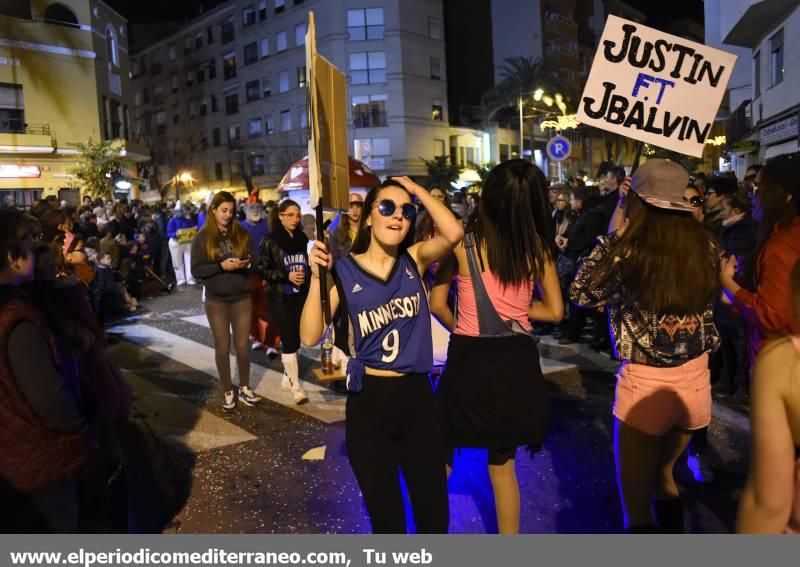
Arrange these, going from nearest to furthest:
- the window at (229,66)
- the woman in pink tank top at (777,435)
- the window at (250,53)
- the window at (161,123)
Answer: the woman in pink tank top at (777,435) < the window at (250,53) < the window at (229,66) < the window at (161,123)

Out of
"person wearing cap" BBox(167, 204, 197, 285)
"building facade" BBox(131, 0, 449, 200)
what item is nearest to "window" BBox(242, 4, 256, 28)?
"building facade" BBox(131, 0, 449, 200)

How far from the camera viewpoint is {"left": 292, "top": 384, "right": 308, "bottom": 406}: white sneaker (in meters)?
6.69

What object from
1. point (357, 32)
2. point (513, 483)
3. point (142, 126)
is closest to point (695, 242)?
point (513, 483)

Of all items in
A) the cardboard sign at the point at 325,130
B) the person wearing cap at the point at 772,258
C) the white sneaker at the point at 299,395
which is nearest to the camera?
the cardboard sign at the point at 325,130

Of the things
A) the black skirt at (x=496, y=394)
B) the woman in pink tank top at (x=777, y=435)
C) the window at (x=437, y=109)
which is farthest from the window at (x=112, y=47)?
the woman in pink tank top at (x=777, y=435)

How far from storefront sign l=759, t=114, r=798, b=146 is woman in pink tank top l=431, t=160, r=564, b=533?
17.7m

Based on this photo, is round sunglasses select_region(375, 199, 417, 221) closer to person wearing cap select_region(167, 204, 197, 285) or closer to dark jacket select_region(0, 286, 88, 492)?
dark jacket select_region(0, 286, 88, 492)

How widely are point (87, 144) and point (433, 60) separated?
2704 centimetres

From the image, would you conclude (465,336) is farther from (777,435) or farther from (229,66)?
(229,66)

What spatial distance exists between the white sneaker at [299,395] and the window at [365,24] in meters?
46.5

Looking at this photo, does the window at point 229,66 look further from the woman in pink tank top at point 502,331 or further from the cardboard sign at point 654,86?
the woman in pink tank top at point 502,331

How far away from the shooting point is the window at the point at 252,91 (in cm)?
5578

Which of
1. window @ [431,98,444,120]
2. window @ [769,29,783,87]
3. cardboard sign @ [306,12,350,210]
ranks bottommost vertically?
cardboard sign @ [306,12,350,210]
